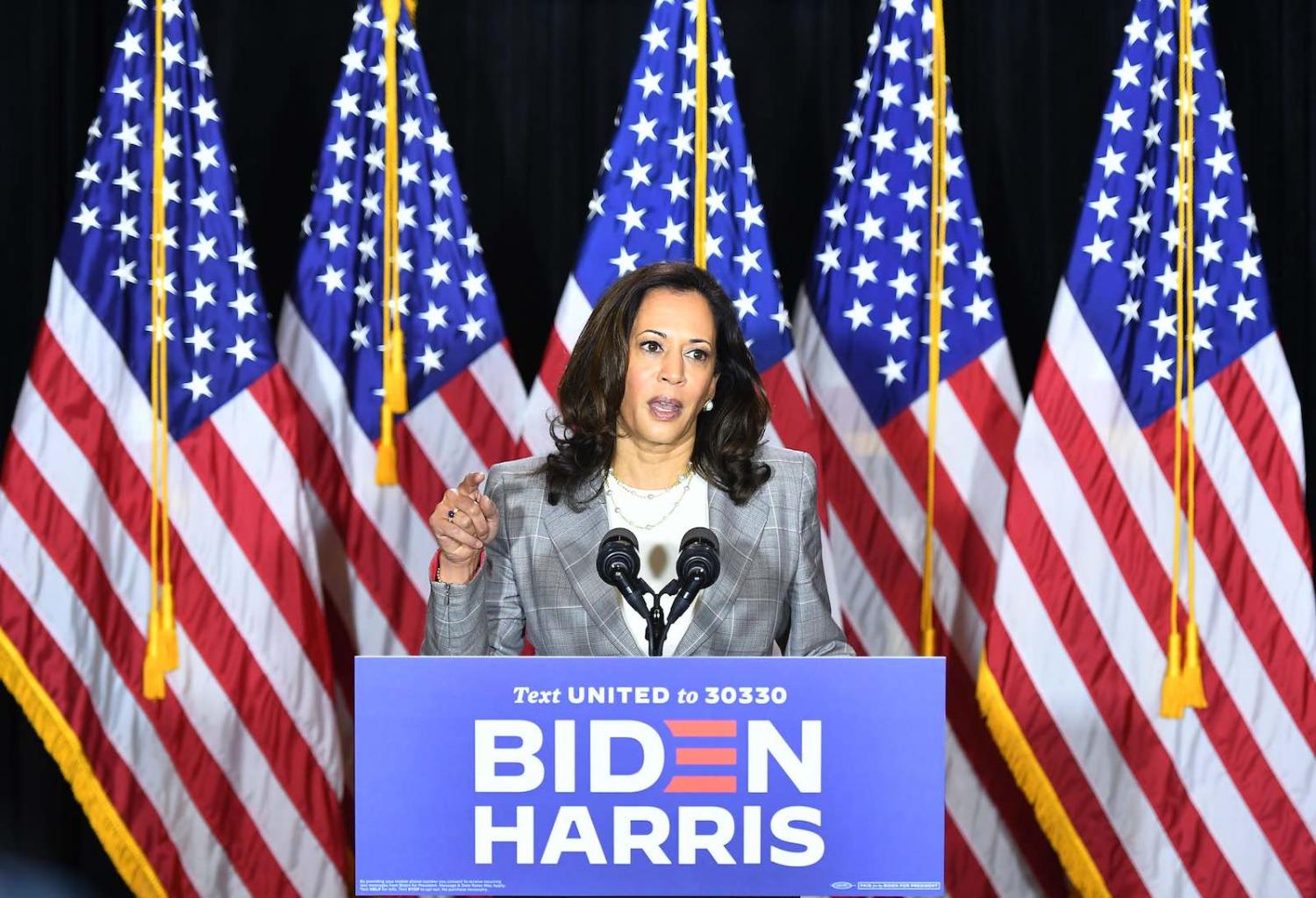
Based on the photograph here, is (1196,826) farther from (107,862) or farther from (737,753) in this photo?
(107,862)

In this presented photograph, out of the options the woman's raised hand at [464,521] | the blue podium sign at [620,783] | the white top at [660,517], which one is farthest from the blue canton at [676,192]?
the blue podium sign at [620,783]

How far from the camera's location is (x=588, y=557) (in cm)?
227

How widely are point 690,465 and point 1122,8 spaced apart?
2.35 metres

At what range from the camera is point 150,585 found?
3.51m

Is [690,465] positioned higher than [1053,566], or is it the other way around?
[690,465]

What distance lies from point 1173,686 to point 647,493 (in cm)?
162

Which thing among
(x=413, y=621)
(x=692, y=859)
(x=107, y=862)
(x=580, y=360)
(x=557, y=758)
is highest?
(x=580, y=360)

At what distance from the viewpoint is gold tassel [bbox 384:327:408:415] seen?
3541 mm

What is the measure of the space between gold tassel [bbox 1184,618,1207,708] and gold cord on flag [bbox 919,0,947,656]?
573 mm

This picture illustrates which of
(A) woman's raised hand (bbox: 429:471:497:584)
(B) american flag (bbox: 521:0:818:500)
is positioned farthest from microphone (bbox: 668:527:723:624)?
(B) american flag (bbox: 521:0:818:500)

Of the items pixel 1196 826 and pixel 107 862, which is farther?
pixel 107 862

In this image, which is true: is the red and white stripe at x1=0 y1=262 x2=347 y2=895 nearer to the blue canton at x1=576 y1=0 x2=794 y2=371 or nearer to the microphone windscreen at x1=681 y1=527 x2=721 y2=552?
the blue canton at x1=576 y1=0 x2=794 y2=371

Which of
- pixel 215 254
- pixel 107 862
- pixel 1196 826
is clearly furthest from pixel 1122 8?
pixel 107 862

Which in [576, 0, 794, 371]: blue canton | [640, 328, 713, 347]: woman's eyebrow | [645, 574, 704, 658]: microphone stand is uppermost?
[576, 0, 794, 371]: blue canton
